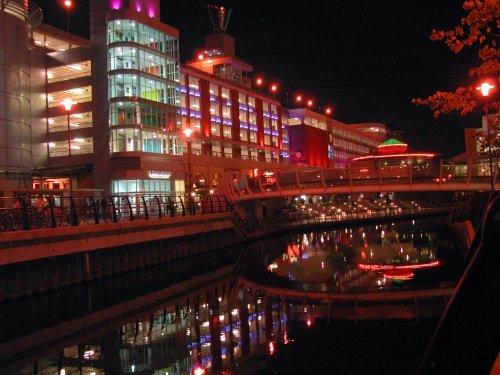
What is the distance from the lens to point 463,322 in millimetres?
A: 3066

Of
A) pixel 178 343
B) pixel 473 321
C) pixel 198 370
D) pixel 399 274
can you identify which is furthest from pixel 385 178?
pixel 473 321

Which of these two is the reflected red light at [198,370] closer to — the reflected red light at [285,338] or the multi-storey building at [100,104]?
the reflected red light at [285,338]

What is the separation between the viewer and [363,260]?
1463 inches

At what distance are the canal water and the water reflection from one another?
12cm

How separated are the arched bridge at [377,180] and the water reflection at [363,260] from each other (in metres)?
4.87

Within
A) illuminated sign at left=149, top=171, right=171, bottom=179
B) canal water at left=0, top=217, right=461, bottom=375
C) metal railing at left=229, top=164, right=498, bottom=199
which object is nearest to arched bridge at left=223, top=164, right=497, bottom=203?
metal railing at left=229, top=164, right=498, bottom=199

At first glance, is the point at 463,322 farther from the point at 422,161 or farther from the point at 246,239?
the point at 422,161

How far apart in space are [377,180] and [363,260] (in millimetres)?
7186

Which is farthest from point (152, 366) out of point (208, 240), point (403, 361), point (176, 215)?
point (208, 240)

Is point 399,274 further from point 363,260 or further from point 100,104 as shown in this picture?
point 100,104

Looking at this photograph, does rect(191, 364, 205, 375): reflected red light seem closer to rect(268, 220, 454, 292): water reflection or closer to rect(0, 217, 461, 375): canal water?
rect(0, 217, 461, 375): canal water

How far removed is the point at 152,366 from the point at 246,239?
36805 mm

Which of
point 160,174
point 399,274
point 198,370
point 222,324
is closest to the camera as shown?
point 198,370

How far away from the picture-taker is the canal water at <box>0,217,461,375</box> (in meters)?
14.5
